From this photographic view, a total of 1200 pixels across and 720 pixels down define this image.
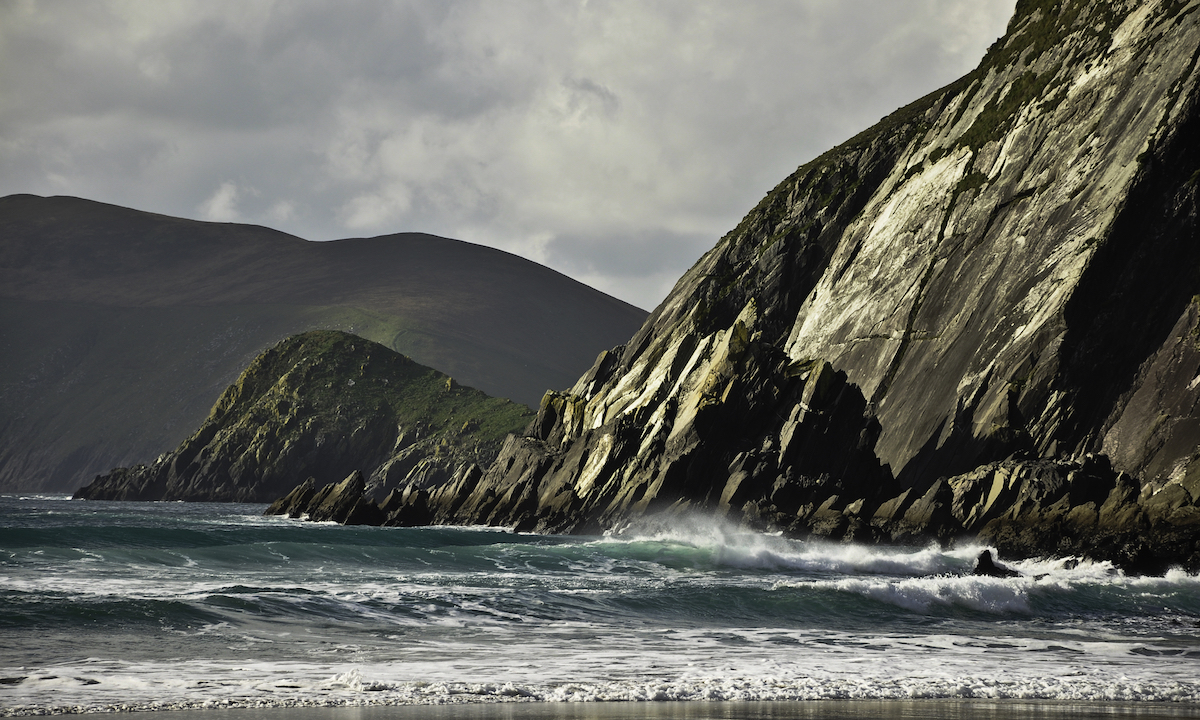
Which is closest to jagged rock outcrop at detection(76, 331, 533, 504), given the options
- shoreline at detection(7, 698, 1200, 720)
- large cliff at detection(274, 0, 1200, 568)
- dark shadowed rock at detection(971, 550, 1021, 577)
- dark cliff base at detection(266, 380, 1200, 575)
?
large cliff at detection(274, 0, 1200, 568)

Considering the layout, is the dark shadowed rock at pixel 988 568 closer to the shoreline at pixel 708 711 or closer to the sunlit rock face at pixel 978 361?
the sunlit rock face at pixel 978 361

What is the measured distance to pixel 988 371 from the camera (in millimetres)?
50031

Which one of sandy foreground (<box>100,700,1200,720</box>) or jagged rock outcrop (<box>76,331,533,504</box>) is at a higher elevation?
jagged rock outcrop (<box>76,331,533,504</box>)

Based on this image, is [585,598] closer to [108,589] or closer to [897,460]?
[108,589]

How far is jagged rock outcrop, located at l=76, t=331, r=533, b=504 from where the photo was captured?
4988 inches

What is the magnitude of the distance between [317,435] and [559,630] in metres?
121

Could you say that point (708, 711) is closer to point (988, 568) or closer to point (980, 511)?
point (988, 568)

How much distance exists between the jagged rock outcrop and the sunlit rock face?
215ft

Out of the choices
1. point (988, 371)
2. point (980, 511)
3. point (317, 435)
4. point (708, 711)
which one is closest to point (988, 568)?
point (980, 511)

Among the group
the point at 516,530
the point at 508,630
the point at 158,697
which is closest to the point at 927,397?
the point at 516,530

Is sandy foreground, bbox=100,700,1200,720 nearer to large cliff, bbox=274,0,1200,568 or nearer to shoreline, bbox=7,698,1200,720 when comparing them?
shoreline, bbox=7,698,1200,720

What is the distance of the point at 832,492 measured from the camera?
157ft

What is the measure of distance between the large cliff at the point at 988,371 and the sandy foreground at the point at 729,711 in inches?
929

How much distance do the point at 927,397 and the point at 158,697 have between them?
47.6 metres
